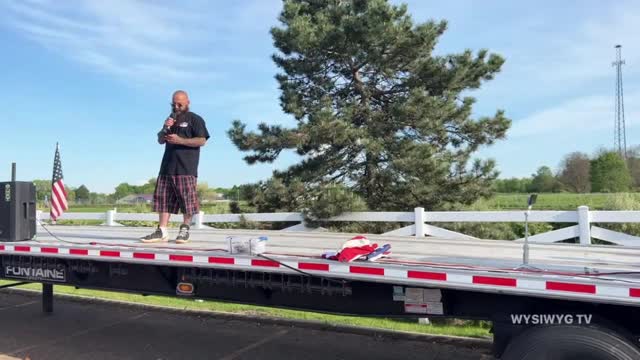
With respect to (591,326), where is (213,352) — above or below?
below

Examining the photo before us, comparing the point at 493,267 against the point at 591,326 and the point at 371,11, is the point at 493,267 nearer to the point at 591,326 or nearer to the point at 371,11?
the point at 591,326

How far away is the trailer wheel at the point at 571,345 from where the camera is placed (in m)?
3.10

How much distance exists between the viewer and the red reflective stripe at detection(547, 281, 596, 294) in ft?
10.2

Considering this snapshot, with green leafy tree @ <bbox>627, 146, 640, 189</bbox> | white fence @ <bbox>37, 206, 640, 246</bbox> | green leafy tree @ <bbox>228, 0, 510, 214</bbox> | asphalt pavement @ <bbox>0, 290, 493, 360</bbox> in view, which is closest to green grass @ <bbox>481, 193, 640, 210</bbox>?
white fence @ <bbox>37, 206, 640, 246</bbox>

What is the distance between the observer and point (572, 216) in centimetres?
861

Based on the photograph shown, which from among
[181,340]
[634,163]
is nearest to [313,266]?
[181,340]

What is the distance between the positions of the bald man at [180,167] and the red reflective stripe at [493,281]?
3.07 meters

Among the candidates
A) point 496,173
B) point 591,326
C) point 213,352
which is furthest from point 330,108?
point 591,326

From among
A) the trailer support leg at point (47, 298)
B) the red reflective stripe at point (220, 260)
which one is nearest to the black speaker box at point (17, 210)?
the trailer support leg at point (47, 298)

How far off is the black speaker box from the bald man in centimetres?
127

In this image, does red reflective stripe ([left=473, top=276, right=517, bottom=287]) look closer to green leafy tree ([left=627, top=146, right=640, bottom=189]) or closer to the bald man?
the bald man

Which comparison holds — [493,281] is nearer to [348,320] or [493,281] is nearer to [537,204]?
[348,320]

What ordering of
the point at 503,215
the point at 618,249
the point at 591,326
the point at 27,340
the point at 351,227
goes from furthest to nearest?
the point at 351,227, the point at 503,215, the point at 27,340, the point at 618,249, the point at 591,326

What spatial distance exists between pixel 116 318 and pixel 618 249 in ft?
19.9
